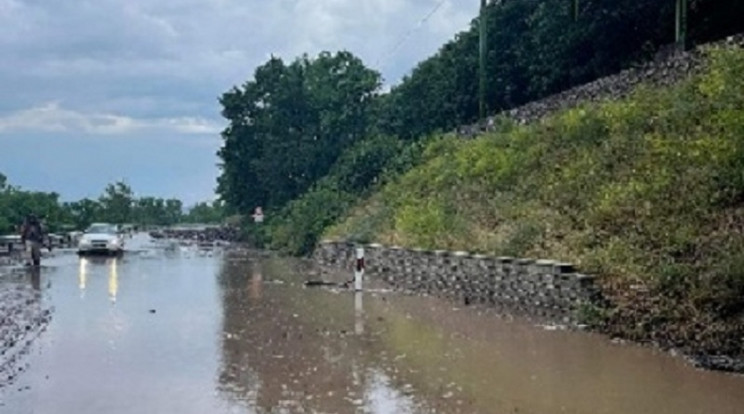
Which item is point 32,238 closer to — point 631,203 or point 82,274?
point 82,274

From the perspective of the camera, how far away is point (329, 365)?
11.8m

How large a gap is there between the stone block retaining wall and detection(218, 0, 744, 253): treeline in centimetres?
1358

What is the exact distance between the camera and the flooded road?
31.7ft

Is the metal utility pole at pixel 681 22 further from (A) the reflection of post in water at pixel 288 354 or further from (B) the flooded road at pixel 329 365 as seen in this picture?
(A) the reflection of post in water at pixel 288 354

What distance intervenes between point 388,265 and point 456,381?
54.5 feet

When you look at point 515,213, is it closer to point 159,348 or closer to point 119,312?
point 119,312

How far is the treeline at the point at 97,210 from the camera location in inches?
2514

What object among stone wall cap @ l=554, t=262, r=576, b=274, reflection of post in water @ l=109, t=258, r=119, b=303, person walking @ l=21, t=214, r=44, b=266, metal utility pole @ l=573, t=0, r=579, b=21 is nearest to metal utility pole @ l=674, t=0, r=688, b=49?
metal utility pole @ l=573, t=0, r=579, b=21

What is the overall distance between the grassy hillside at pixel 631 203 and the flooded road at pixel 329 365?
3.26 feet

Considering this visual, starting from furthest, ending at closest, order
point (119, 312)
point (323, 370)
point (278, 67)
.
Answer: point (278, 67) < point (119, 312) < point (323, 370)

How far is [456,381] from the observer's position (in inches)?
424

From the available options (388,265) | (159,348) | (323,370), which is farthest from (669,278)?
(388,265)

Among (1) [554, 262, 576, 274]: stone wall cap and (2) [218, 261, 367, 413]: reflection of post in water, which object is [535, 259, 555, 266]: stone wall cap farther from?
(2) [218, 261, 367, 413]: reflection of post in water

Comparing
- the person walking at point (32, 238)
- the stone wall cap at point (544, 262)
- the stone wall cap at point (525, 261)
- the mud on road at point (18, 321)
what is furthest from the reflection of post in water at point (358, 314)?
the person walking at point (32, 238)
